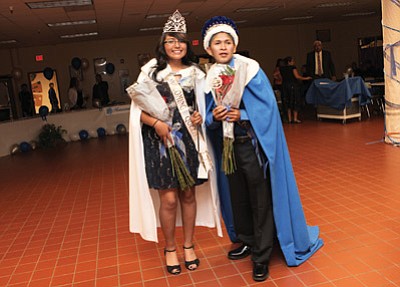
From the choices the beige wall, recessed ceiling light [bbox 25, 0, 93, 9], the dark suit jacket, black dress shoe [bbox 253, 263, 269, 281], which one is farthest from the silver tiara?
the beige wall

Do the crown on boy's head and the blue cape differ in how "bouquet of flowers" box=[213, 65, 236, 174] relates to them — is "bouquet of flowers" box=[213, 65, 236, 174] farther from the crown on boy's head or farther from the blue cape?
the crown on boy's head

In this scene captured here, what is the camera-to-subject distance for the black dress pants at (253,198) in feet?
9.05

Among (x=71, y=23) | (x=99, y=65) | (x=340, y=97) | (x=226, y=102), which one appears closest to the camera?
(x=226, y=102)

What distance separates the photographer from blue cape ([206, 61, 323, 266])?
8.84 feet

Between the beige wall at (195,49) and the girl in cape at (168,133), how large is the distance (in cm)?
1353

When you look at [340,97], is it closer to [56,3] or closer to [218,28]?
[56,3]

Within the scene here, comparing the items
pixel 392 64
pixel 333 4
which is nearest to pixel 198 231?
pixel 392 64

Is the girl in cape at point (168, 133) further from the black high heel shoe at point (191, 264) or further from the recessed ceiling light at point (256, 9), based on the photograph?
the recessed ceiling light at point (256, 9)

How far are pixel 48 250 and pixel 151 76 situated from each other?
1.89 m

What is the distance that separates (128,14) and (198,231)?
303 inches

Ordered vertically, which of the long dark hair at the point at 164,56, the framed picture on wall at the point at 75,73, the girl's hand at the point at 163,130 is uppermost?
the framed picture on wall at the point at 75,73

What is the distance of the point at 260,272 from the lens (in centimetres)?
279

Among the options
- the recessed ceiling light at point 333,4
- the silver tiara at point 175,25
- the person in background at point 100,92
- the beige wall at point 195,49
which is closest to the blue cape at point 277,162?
the silver tiara at point 175,25

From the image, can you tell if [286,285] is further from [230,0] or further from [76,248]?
[230,0]
